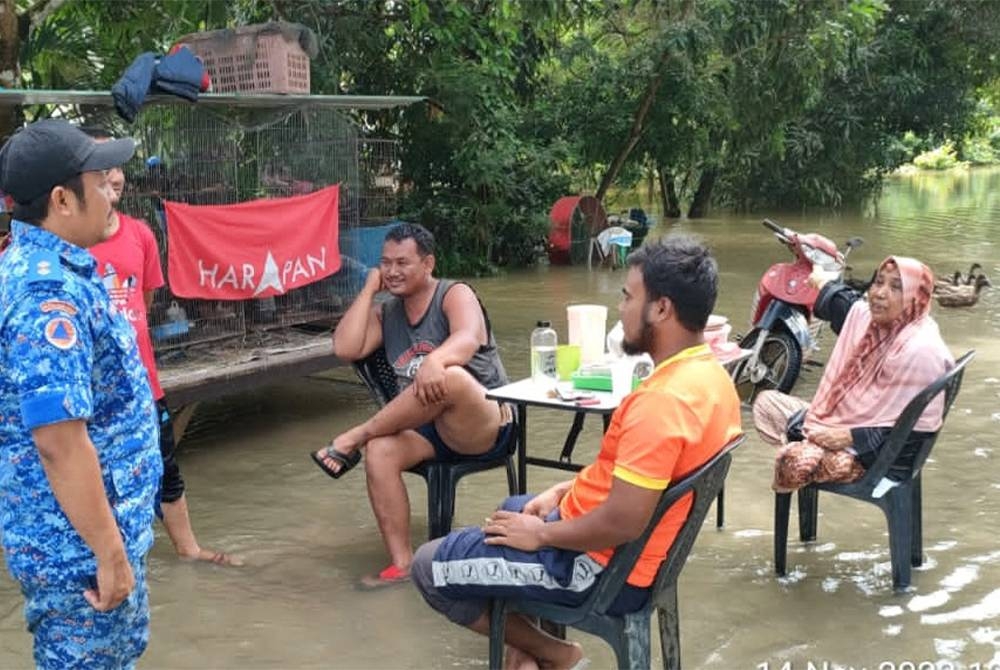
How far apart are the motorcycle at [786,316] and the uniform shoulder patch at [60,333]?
211 inches

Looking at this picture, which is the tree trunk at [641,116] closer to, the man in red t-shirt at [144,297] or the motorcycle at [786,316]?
the motorcycle at [786,316]

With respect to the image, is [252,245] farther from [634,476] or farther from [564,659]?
[634,476]

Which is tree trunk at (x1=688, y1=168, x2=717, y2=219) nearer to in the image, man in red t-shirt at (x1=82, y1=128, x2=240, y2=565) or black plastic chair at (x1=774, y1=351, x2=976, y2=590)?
black plastic chair at (x1=774, y1=351, x2=976, y2=590)

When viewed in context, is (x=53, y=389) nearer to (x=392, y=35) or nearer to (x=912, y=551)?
(x=912, y=551)

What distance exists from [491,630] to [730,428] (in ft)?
2.88

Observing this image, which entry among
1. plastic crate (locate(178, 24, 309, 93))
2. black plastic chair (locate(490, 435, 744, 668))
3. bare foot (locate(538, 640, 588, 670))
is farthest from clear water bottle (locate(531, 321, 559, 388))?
plastic crate (locate(178, 24, 309, 93))

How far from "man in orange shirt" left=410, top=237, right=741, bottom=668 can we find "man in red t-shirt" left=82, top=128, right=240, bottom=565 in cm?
143

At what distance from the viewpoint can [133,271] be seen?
400 centimetres

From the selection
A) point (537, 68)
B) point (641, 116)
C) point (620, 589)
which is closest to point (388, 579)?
point (620, 589)

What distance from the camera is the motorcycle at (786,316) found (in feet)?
22.7

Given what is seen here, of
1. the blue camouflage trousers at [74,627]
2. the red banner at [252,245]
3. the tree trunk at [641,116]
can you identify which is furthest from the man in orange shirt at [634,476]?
the tree trunk at [641,116]

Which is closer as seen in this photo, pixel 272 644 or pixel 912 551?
pixel 272 644

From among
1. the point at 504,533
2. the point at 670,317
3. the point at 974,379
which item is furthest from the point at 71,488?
the point at 974,379

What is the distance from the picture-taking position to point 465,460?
13.9ft
